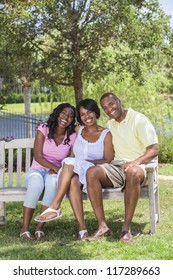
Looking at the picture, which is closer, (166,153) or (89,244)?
(89,244)

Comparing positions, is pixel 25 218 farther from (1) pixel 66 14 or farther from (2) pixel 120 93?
(2) pixel 120 93

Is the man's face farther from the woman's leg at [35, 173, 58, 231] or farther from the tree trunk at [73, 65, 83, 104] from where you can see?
the tree trunk at [73, 65, 83, 104]

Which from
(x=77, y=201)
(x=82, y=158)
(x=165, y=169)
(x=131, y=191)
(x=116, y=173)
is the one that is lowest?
(x=165, y=169)

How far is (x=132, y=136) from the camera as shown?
5.74 meters

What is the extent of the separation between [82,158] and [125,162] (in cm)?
42

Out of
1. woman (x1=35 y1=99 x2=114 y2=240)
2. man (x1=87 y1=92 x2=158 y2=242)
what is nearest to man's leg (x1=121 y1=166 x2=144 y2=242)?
man (x1=87 y1=92 x2=158 y2=242)

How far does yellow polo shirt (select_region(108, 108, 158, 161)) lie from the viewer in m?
5.70

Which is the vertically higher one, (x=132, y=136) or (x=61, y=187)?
(x=132, y=136)

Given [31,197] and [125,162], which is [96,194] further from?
[31,197]

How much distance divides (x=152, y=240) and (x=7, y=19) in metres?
6.86

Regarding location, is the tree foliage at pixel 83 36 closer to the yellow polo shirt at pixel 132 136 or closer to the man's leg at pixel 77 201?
the yellow polo shirt at pixel 132 136

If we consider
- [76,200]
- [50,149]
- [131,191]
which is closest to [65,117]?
[50,149]

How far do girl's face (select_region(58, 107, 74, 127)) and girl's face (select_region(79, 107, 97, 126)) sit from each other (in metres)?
0.17
